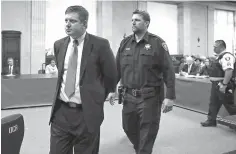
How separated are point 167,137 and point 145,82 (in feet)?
4.59

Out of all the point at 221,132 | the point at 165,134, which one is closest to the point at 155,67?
the point at 165,134

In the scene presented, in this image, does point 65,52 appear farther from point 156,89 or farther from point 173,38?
point 173,38

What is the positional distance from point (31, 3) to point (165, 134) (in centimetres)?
737

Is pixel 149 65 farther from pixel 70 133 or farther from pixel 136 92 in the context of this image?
pixel 70 133

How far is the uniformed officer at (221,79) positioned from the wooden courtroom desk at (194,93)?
52 cm

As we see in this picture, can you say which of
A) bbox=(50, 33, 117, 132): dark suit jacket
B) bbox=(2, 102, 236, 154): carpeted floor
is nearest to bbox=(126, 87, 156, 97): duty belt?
bbox=(50, 33, 117, 132): dark suit jacket

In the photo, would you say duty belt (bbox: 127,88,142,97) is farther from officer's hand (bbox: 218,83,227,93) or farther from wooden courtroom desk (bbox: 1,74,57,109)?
wooden courtroom desk (bbox: 1,74,57,109)

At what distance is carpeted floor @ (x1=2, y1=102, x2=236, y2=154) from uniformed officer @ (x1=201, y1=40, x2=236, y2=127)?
34 centimetres

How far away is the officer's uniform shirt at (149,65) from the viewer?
2396mm

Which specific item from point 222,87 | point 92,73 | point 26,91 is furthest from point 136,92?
point 26,91

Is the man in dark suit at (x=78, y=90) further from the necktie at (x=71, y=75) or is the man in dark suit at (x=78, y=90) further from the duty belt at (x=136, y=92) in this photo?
the duty belt at (x=136, y=92)

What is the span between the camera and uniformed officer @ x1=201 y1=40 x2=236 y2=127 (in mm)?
3658

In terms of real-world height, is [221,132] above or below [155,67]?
below

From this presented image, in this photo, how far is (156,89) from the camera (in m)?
2.48
